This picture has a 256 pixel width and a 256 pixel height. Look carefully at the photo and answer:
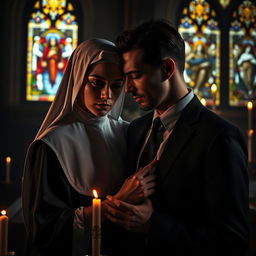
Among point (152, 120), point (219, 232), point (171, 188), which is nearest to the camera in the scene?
point (219, 232)

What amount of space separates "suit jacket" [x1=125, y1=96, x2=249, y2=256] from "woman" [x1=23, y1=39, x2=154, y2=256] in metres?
0.14

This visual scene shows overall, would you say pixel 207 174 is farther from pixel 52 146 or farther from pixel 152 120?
pixel 52 146

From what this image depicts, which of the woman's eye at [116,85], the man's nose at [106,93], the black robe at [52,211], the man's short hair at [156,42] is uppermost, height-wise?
the man's short hair at [156,42]

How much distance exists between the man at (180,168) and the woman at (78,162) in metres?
0.11

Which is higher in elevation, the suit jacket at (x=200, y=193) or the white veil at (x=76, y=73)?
the white veil at (x=76, y=73)

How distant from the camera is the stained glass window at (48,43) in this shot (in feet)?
30.9

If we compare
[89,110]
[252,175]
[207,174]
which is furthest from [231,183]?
[252,175]

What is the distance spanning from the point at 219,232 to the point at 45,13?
8275 mm

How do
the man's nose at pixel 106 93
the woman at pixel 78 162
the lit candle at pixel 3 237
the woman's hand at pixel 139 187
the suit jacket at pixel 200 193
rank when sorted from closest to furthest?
the lit candle at pixel 3 237 < the suit jacket at pixel 200 193 < the woman's hand at pixel 139 187 < the woman at pixel 78 162 < the man's nose at pixel 106 93

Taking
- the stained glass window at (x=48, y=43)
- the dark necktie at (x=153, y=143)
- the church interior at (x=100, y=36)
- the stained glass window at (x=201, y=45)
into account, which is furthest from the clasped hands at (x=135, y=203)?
the stained glass window at (x=201, y=45)

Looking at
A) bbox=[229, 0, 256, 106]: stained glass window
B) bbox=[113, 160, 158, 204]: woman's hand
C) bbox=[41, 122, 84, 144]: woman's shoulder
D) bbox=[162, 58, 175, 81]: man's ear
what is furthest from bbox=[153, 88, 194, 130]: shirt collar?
bbox=[229, 0, 256, 106]: stained glass window

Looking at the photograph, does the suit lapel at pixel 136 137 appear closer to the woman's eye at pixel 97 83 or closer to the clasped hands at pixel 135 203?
the clasped hands at pixel 135 203

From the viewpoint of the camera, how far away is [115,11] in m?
9.20

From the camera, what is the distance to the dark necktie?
94.5 inches
